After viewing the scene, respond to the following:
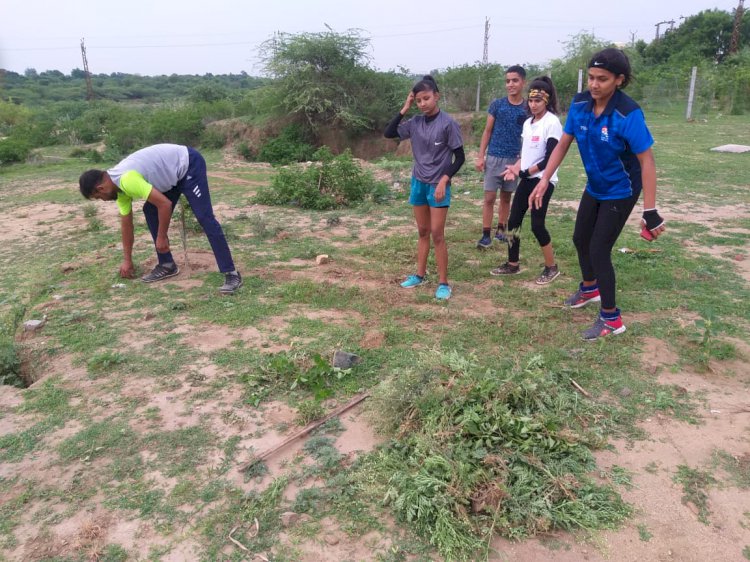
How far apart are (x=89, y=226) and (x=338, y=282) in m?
4.37

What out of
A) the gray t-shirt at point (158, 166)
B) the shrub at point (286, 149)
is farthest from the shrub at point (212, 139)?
the gray t-shirt at point (158, 166)

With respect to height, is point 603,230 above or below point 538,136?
below

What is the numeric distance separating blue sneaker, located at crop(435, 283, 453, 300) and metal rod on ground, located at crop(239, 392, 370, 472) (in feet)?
4.83

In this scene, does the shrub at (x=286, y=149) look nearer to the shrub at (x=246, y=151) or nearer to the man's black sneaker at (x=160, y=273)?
the shrub at (x=246, y=151)

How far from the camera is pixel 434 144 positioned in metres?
4.09

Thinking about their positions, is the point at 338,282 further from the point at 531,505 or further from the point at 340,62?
the point at 340,62

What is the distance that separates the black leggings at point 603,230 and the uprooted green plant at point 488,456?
0.90 meters

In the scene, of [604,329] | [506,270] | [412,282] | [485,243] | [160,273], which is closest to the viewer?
[604,329]

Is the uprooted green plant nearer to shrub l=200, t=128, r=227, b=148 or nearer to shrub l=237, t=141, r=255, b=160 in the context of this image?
shrub l=237, t=141, r=255, b=160

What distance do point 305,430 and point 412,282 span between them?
A: 215 centimetres

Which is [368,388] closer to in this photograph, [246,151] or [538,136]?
[538,136]

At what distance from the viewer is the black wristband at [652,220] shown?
10.3 feet

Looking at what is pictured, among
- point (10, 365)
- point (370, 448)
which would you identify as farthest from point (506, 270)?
point (10, 365)

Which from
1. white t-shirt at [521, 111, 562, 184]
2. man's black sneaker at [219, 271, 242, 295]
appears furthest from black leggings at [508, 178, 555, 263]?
man's black sneaker at [219, 271, 242, 295]
